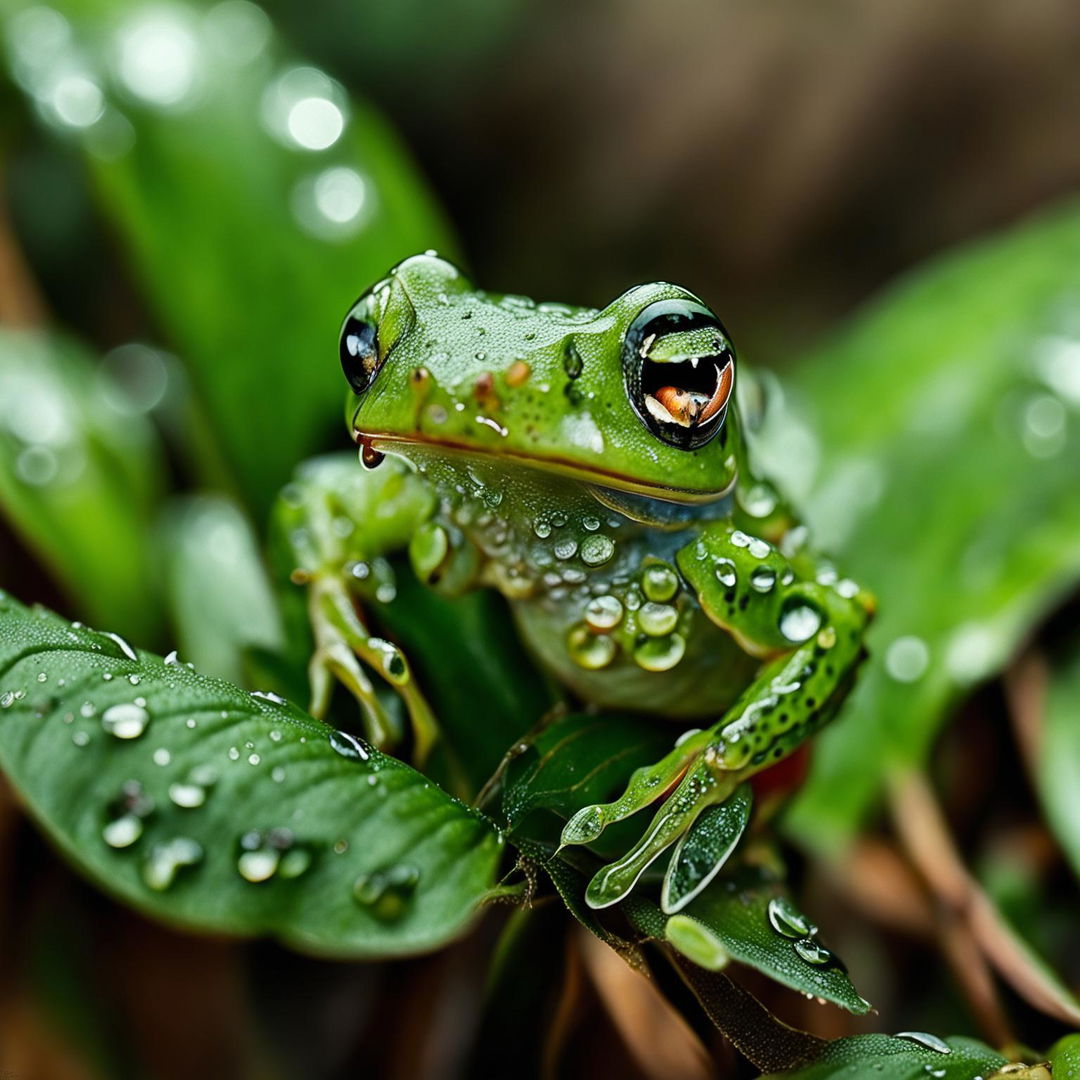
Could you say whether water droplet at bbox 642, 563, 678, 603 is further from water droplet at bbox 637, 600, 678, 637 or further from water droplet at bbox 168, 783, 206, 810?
water droplet at bbox 168, 783, 206, 810

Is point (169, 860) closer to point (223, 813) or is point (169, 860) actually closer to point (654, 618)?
point (223, 813)

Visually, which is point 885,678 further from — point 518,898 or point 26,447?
point 26,447

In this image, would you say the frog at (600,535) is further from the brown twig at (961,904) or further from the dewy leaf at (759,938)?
the brown twig at (961,904)

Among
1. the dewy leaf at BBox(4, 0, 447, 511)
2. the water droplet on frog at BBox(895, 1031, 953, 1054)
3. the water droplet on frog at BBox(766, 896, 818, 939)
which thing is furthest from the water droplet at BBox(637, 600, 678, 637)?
the dewy leaf at BBox(4, 0, 447, 511)

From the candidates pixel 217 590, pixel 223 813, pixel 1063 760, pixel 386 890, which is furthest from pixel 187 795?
pixel 1063 760

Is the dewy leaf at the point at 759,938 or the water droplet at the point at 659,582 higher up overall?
the water droplet at the point at 659,582

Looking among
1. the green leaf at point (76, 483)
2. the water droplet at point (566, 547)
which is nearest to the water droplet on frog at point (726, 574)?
the water droplet at point (566, 547)
